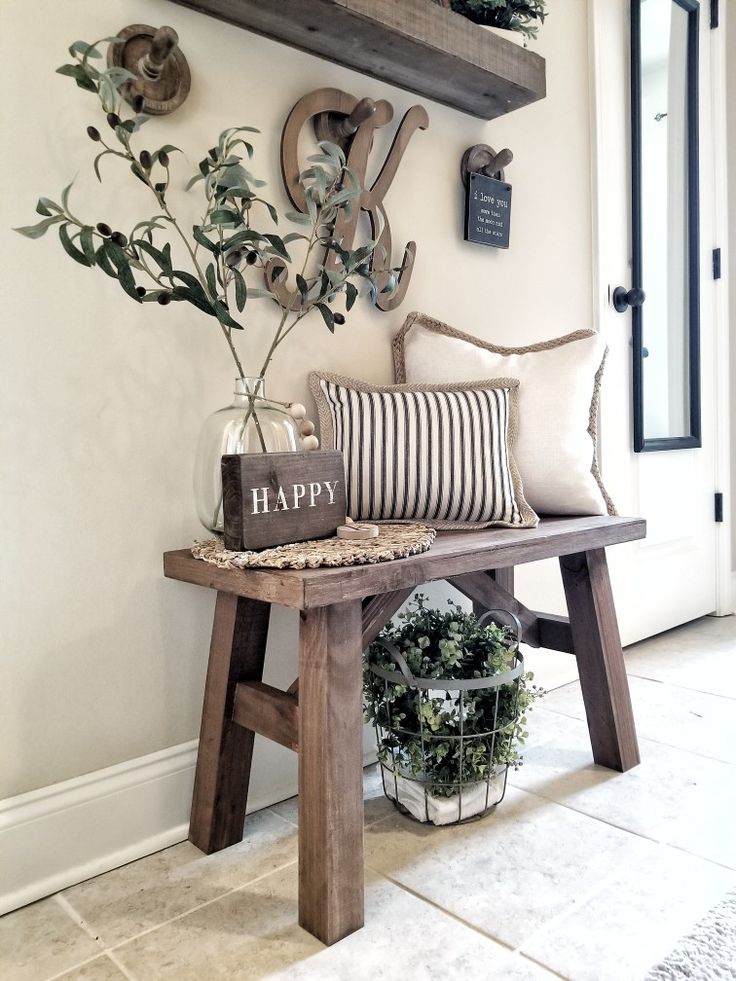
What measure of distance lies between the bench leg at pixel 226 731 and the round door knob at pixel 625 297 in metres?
1.59

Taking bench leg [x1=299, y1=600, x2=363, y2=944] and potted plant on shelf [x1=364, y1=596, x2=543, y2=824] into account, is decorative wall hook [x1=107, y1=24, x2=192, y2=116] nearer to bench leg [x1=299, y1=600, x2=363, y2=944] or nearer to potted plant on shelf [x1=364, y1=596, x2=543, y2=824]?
bench leg [x1=299, y1=600, x2=363, y2=944]

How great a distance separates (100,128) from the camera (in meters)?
1.29

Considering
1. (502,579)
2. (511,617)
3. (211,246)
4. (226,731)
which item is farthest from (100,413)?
(502,579)

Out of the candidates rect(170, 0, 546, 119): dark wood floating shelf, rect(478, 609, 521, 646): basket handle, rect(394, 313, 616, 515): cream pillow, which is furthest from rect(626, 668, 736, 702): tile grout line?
rect(170, 0, 546, 119): dark wood floating shelf

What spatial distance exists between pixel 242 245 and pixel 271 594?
0.61 metres

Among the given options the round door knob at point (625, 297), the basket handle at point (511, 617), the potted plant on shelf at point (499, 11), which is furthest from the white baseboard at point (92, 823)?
the round door knob at point (625, 297)

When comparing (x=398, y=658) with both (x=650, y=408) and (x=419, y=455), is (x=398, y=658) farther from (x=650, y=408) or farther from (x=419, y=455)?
(x=650, y=408)

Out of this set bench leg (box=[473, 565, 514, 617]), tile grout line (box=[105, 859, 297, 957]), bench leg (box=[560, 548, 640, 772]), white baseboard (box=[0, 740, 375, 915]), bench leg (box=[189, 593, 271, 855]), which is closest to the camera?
tile grout line (box=[105, 859, 297, 957])

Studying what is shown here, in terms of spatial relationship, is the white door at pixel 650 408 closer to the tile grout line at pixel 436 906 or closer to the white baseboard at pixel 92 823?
the tile grout line at pixel 436 906

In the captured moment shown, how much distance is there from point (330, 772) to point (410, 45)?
138cm

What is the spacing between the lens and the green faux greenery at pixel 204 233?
1.14 m

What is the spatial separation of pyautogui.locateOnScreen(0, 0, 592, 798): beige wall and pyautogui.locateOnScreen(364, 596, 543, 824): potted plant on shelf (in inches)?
10.2

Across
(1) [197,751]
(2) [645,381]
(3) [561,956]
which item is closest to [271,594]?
(1) [197,751]

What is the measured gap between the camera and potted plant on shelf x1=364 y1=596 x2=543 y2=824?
1371 mm
